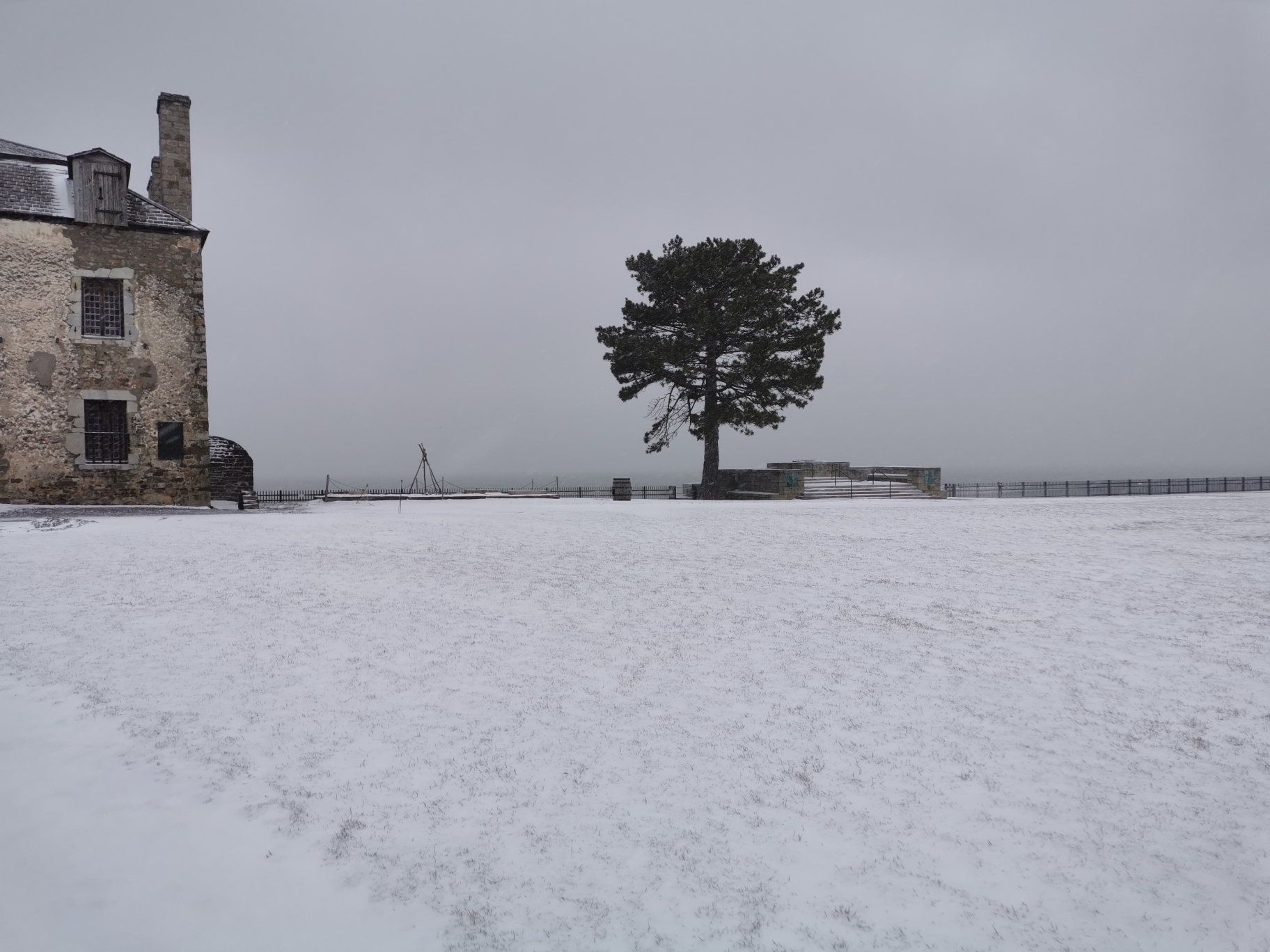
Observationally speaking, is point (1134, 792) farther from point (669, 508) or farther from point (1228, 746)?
point (669, 508)

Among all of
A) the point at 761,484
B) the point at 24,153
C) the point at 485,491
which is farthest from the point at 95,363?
the point at 761,484

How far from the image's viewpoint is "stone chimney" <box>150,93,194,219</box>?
24281 mm

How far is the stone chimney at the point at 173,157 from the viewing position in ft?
79.7

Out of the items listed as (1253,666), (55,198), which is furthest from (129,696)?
(55,198)

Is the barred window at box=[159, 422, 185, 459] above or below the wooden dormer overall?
below

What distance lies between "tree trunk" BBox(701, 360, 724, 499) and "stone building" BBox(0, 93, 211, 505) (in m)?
19.2

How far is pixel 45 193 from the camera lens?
21.4 meters

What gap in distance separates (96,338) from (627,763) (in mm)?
22709

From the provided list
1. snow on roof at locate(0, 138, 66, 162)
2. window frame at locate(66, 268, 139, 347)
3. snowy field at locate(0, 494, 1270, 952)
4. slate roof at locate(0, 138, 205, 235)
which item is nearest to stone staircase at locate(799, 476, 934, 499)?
snowy field at locate(0, 494, 1270, 952)

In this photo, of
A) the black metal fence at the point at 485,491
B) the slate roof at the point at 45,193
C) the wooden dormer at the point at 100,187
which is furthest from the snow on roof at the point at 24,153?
the black metal fence at the point at 485,491

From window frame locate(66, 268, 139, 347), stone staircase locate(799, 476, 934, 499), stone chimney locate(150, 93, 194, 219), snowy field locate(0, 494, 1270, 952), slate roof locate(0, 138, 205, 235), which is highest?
stone chimney locate(150, 93, 194, 219)

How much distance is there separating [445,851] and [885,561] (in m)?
10.4

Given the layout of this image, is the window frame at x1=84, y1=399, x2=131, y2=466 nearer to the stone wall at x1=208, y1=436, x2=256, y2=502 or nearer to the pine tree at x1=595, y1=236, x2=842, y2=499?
the stone wall at x1=208, y1=436, x2=256, y2=502

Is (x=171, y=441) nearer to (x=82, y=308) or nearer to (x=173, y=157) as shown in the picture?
(x=82, y=308)
